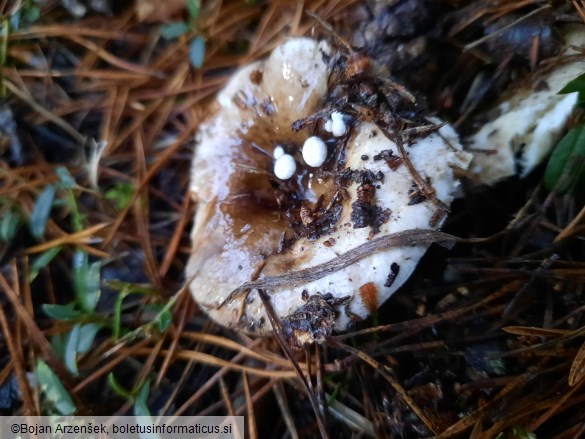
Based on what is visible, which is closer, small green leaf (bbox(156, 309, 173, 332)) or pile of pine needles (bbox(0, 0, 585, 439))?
pile of pine needles (bbox(0, 0, 585, 439))

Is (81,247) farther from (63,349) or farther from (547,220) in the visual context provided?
(547,220)

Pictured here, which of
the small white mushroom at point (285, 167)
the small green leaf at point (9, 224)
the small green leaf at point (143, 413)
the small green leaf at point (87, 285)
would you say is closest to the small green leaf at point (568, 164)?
the small white mushroom at point (285, 167)

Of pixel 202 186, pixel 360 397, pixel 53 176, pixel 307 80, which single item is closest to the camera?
pixel 360 397

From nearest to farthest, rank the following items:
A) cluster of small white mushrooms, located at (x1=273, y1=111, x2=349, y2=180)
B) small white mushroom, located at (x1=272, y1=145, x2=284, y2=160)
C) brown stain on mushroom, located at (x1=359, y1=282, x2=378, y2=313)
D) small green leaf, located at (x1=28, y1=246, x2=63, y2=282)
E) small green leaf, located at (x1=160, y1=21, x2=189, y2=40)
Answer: brown stain on mushroom, located at (x1=359, y1=282, x2=378, y2=313), cluster of small white mushrooms, located at (x1=273, y1=111, x2=349, y2=180), small white mushroom, located at (x1=272, y1=145, x2=284, y2=160), small green leaf, located at (x1=28, y1=246, x2=63, y2=282), small green leaf, located at (x1=160, y1=21, x2=189, y2=40)

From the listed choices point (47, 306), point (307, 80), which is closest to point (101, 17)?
point (307, 80)

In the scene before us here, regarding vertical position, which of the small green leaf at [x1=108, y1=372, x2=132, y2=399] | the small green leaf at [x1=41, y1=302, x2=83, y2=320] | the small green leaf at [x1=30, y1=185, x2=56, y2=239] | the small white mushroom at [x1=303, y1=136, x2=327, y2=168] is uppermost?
the small green leaf at [x1=30, y1=185, x2=56, y2=239]

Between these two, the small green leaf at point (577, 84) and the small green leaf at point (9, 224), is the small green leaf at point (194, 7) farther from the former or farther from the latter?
the small green leaf at point (577, 84)

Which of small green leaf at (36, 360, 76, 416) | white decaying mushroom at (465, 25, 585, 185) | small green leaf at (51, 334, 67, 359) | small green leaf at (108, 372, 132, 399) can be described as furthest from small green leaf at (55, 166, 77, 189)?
white decaying mushroom at (465, 25, 585, 185)

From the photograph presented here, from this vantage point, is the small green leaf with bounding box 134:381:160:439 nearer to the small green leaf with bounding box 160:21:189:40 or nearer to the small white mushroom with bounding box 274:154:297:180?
the small white mushroom with bounding box 274:154:297:180
